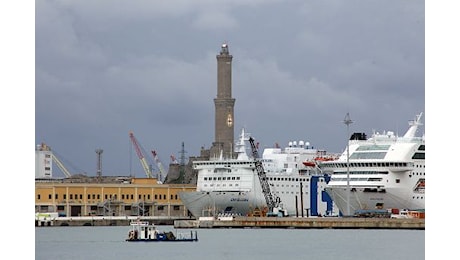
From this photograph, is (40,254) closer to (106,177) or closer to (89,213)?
(89,213)

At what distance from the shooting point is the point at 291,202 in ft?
230

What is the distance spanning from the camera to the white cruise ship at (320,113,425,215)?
190 ft

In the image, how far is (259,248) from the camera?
38031 mm

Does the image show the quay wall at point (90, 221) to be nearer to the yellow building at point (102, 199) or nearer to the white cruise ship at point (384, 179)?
the yellow building at point (102, 199)

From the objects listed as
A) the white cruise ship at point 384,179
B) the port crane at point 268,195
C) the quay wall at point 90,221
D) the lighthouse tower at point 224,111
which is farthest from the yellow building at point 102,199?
the white cruise ship at point 384,179

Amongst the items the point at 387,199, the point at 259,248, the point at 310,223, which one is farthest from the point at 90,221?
the point at 259,248

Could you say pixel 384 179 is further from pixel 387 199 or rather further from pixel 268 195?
pixel 268 195

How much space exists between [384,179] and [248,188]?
39.9 ft

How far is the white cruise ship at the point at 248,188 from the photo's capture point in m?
67.7

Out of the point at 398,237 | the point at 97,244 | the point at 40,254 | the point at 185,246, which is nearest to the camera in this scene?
the point at 40,254

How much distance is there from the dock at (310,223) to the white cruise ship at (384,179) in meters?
1.85

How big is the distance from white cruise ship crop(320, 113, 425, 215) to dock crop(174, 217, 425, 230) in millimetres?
1855
